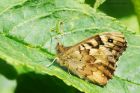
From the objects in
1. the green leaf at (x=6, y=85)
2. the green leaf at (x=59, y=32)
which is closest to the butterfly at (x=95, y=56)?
the green leaf at (x=59, y=32)

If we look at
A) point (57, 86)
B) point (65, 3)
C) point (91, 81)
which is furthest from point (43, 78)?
point (65, 3)

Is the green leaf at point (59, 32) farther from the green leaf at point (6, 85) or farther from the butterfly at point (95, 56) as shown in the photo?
the green leaf at point (6, 85)

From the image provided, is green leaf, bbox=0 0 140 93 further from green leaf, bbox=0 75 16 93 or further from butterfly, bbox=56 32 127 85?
green leaf, bbox=0 75 16 93

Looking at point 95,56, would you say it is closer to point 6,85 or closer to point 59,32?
point 59,32

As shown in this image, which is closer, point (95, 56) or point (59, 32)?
point (59, 32)

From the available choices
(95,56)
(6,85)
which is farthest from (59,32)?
(6,85)

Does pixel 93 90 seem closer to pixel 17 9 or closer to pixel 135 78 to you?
pixel 135 78

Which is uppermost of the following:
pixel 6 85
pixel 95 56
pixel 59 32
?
pixel 59 32
